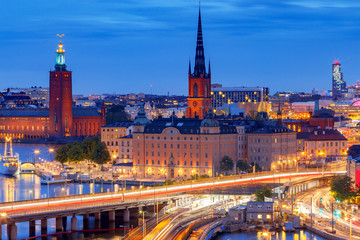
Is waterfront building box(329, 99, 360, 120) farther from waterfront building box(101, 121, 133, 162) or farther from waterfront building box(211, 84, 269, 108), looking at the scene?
waterfront building box(101, 121, 133, 162)

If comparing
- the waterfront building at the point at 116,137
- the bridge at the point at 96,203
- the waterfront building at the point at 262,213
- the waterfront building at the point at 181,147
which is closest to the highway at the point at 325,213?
the waterfront building at the point at 262,213

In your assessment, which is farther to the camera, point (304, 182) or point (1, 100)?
point (1, 100)

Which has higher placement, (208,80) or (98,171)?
(208,80)

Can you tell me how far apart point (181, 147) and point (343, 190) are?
1655cm

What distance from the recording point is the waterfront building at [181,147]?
6284 cm

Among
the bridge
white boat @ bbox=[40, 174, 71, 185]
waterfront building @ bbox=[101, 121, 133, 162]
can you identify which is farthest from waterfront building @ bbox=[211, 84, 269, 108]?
the bridge

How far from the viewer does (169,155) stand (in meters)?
64.3

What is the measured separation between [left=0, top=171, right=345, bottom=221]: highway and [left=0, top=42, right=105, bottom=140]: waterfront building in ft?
189

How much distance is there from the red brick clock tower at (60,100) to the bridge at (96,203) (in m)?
60.0

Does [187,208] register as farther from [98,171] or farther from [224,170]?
[98,171]

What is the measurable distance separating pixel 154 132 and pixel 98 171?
20.7 feet

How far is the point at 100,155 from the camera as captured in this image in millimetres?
70875

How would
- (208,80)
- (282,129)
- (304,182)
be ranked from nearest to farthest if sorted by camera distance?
(304,182) < (282,129) < (208,80)

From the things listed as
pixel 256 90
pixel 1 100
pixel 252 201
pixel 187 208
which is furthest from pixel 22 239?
pixel 1 100
